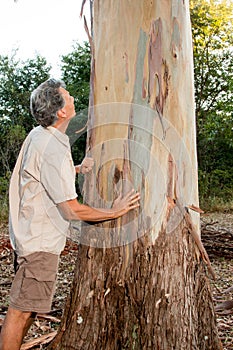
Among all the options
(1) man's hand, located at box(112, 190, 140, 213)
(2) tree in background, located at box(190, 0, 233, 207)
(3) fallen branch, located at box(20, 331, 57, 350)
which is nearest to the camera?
(1) man's hand, located at box(112, 190, 140, 213)

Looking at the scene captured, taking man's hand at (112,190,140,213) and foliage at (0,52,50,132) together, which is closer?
man's hand at (112,190,140,213)

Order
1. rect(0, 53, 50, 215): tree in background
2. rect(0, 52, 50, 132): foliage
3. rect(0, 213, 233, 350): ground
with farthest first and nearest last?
rect(0, 52, 50, 132): foliage < rect(0, 53, 50, 215): tree in background < rect(0, 213, 233, 350): ground

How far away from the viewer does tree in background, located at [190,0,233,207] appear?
11242 millimetres

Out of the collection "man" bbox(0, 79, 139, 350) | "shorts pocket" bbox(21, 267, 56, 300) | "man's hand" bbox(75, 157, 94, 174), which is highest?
"man's hand" bbox(75, 157, 94, 174)

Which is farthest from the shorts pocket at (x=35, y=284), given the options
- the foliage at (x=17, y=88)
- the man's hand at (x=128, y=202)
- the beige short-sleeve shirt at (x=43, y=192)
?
the foliage at (x=17, y=88)

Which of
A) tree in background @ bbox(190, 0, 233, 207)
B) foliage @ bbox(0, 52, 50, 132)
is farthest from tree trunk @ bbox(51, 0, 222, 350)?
foliage @ bbox(0, 52, 50, 132)

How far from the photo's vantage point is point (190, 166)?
100 inches

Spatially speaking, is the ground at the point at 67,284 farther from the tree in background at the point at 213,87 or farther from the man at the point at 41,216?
the tree in background at the point at 213,87

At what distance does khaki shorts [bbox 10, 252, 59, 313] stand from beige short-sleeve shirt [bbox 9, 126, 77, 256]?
0.13ft

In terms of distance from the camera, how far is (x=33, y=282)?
2.31 m

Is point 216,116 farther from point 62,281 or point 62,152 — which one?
point 62,152

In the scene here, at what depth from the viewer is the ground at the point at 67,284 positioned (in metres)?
2.94

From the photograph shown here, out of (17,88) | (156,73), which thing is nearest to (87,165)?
(156,73)

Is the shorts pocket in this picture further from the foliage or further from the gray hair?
the foliage
